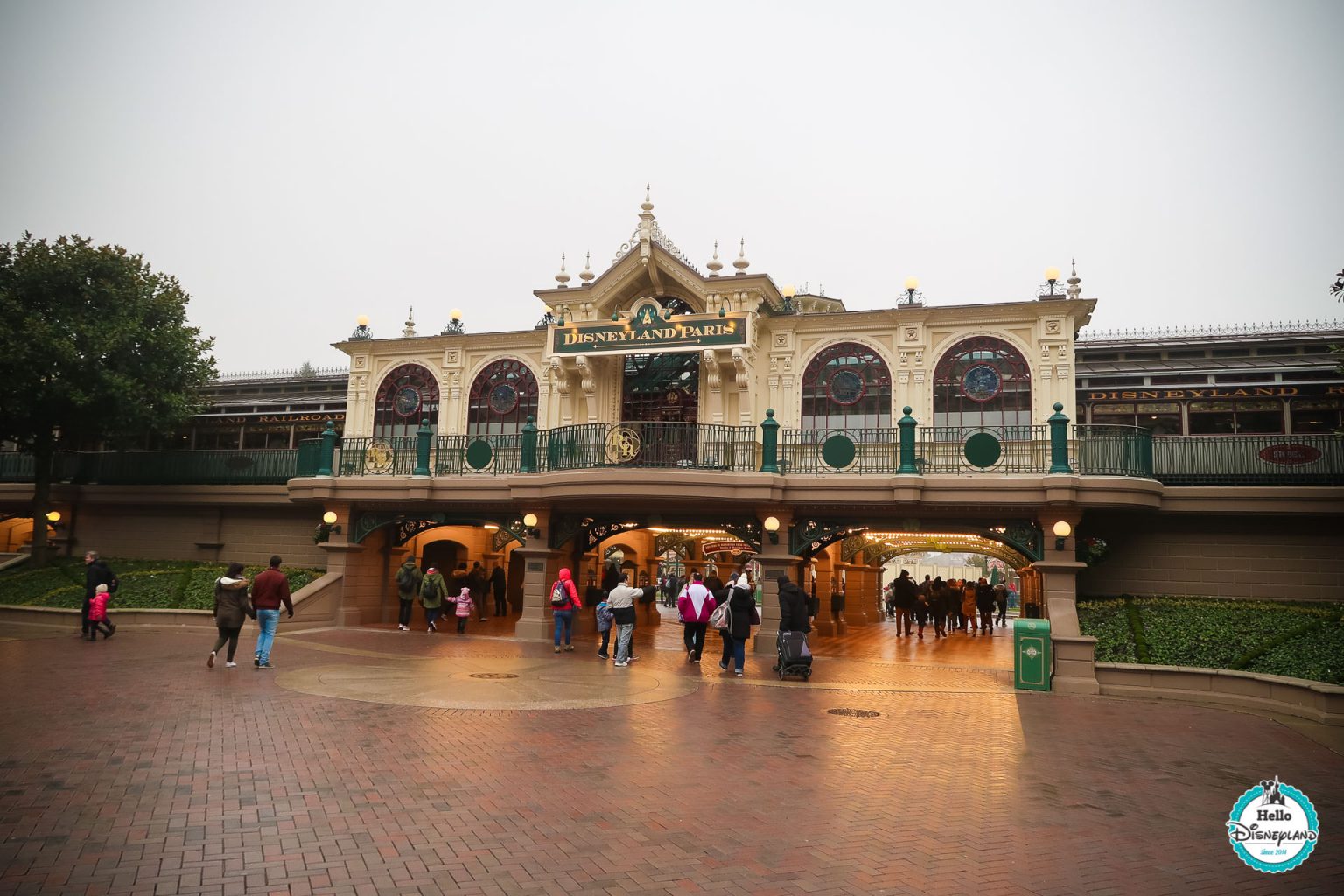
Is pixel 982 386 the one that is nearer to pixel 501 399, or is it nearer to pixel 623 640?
pixel 623 640

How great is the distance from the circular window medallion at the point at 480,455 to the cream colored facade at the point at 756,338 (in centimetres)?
243

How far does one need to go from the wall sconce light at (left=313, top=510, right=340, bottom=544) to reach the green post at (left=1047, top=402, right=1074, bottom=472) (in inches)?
648

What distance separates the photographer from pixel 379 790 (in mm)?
7430

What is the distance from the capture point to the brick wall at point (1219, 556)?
17344 millimetres

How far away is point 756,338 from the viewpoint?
73.0 ft

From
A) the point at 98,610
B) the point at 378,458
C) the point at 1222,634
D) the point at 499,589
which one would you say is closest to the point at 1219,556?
the point at 1222,634

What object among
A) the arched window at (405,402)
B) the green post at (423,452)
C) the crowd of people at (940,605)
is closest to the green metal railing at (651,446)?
the green post at (423,452)

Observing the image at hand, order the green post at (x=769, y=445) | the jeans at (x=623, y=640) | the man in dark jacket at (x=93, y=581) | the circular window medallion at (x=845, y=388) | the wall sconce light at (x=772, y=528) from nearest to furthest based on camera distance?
the jeans at (x=623, y=640) → the man in dark jacket at (x=93, y=581) → the wall sconce light at (x=772, y=528) → the green post at (x=769, y=445) → the circular window medallion at (x=845, y=388)

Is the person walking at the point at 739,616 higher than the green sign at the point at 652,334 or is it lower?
lower

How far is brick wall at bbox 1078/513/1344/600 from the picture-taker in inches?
683

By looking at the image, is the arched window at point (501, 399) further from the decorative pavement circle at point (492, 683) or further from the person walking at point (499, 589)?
the decorative pavement circle at point (492, 683)

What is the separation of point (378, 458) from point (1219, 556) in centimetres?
1887

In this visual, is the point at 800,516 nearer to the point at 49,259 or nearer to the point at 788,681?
the point at 788,681

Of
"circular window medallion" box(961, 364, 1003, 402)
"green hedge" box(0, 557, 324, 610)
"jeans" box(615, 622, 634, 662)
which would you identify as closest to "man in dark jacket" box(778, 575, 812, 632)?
"jeans" box(615, 622, 634, 662)
